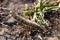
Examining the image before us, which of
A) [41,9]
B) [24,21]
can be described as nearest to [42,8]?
[41,9]

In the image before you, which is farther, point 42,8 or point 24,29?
point 42,8

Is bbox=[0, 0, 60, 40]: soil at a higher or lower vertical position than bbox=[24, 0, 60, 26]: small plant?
lower

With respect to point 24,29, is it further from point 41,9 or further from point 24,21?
point 41,9

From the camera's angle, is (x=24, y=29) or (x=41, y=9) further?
(x=41, y=9)

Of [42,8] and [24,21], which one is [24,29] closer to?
[24,21]

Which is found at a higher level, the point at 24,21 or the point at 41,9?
the point at 41,9

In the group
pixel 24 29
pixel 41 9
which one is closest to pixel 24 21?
pixel 24 29

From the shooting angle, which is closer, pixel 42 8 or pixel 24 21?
pixel 24 21

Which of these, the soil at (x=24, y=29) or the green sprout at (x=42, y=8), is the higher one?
the green sprout at (x=42, y=8)

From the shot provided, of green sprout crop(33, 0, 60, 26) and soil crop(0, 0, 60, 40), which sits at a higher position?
green sprout crop(33, 0, 60, 26)

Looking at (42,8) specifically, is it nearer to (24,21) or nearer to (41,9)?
(41,9)

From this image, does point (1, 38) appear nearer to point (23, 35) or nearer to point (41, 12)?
point (23, 35)
